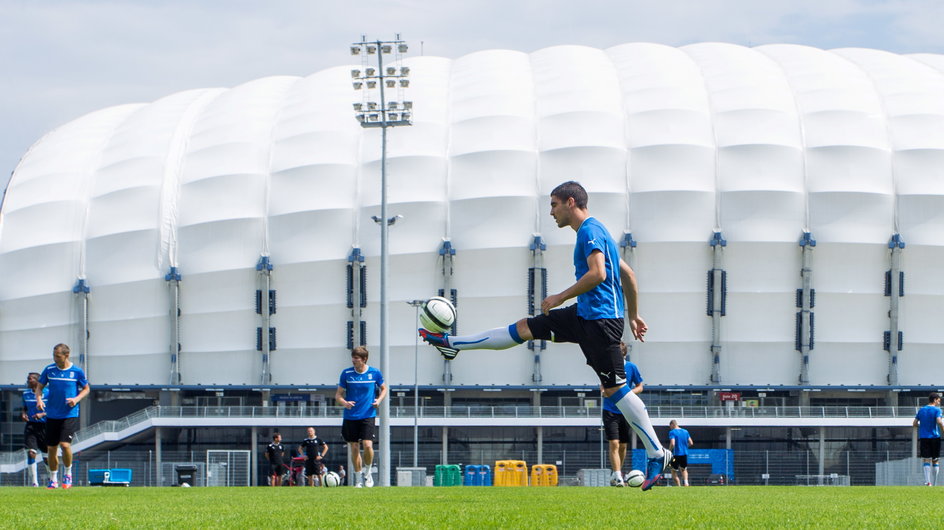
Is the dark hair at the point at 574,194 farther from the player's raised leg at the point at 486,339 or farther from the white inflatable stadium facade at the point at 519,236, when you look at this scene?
the white inflatable stadium facade at the point at 519,236

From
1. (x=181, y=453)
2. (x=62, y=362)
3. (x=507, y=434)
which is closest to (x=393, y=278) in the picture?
(x=507, y=434)

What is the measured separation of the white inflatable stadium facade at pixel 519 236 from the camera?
56875 millimetres

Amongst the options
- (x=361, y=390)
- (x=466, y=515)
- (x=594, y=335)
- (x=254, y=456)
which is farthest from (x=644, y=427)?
(x=254, y=456)

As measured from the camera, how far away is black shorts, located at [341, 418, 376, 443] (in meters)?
19.2

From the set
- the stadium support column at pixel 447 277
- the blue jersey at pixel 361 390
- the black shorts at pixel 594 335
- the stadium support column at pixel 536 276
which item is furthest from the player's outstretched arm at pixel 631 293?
the stadium support column at pixel 447 277

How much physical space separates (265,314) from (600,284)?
49.2 m

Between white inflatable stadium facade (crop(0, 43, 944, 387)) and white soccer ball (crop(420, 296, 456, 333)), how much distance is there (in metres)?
45.4

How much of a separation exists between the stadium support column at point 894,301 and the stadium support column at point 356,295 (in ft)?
79.7

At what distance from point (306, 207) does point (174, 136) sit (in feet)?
32.2

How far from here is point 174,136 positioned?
62.8 metres

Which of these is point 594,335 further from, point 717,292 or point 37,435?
point 717,292

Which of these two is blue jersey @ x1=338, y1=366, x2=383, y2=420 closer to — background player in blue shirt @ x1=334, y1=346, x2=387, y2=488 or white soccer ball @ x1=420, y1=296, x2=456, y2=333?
background player in blue shirt @ x1=334, y1=346, x2=387, y2=488

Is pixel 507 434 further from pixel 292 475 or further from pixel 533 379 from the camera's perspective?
pixel 292 475

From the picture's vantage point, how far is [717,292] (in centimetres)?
5669
